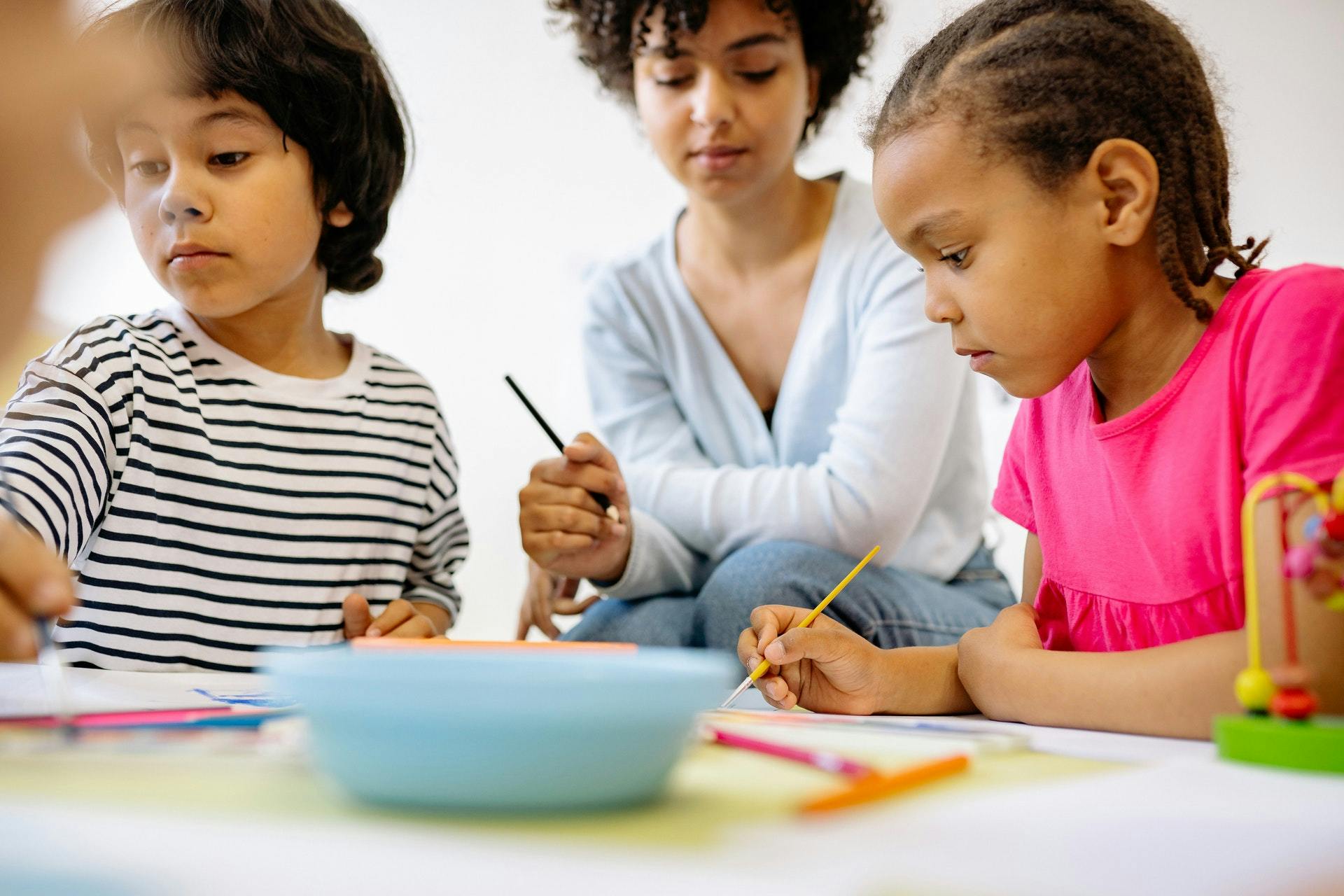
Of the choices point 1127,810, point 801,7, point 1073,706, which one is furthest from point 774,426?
point 1127,810

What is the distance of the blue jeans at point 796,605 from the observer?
1.16m

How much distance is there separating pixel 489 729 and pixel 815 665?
0.54 m

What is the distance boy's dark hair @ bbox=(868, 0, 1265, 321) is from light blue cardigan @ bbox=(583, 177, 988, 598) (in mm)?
484

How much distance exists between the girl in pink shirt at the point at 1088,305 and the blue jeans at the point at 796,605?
294 mm

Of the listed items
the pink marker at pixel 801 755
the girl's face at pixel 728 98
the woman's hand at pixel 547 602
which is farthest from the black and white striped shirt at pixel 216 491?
the pink marker at pixel 801 755

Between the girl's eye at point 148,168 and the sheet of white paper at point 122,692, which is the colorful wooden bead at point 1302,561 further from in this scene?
the girl's eye at point 148,168

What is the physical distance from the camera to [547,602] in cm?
145

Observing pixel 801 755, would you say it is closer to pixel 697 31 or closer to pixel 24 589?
pixel 24 589

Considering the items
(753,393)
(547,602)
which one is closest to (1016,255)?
(753,393)

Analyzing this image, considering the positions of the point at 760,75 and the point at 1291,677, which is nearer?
the point at 1291,677

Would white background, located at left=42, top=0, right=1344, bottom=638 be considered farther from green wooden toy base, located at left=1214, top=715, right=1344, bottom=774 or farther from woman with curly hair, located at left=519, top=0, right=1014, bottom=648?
green wooden toy base, located at left=1214, top=715, right=1344, bottom=774

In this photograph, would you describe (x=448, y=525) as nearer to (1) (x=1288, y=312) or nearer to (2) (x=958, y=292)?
(2) (x=958, y=292)

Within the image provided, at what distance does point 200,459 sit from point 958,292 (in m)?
0.74

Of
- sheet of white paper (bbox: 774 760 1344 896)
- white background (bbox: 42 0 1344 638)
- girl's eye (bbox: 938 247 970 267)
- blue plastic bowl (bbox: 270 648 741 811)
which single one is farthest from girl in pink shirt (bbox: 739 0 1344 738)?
white background (bbox: 42 0 1344 638)
